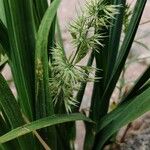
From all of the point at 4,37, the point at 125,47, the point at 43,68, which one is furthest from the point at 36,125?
the point at 125,47

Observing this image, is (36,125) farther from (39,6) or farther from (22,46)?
(39,6)

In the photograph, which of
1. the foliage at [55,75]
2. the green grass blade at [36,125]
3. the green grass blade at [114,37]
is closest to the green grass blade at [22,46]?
the foliage at [55,75]

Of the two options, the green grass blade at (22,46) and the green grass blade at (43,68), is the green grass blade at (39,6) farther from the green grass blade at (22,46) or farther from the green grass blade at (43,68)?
the green grass blade at (43,68)

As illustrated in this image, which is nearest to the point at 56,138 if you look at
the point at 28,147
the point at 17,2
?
the point at 28,147

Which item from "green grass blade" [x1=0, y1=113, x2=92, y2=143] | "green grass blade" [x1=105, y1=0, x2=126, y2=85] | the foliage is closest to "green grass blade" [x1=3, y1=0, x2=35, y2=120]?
the foliage

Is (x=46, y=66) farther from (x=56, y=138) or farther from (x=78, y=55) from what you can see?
(x=56, y=138)

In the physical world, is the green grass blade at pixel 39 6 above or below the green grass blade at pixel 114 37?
above

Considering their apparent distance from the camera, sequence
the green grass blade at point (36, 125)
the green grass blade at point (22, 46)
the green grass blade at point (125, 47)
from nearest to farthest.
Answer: the green grass blade at point (36, 125) < the green grass blade at point (22, 46) < the green grass blade at point (125, 47)
